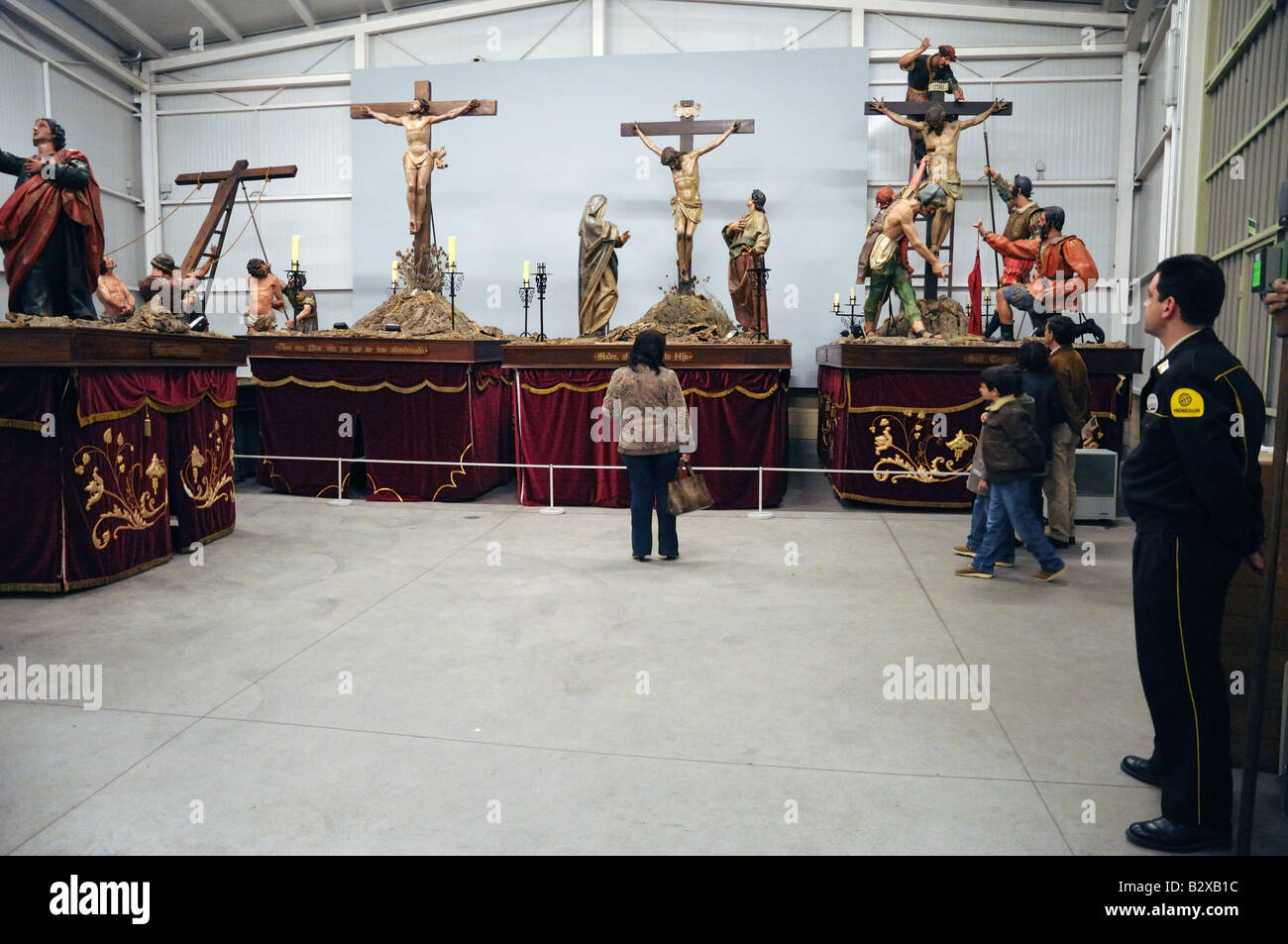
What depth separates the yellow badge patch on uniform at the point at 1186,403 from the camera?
8.61ft

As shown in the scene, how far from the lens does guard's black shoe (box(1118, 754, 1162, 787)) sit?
3.09 meters

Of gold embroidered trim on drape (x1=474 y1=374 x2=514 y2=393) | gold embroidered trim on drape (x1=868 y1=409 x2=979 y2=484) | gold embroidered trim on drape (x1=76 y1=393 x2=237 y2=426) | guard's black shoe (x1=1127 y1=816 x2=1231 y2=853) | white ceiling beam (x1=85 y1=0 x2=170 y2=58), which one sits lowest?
guard's black shoe (x1=1127 y1=816 x2=1231 y2=853)

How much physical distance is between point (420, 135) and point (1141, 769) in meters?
9.44

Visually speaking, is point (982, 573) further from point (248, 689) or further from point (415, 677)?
point (248, 689)

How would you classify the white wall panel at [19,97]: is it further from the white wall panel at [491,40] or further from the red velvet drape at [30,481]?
the red velvet drape at [30,481]

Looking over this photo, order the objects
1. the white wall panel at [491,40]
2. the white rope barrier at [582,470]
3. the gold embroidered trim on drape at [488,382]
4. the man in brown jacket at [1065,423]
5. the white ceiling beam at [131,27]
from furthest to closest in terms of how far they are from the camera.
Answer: the white wall panel at [491,40] → the white ceiling beam at [131,27] → the gold embroidered trim on drape at [488,382] → the white rope barrier at [582,470] → the man in brown jacket at [1065,423]

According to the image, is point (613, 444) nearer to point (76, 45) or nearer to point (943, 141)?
point (943, 141)

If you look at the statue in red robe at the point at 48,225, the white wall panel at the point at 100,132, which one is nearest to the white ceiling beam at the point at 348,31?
the white wall panel at the point at 100,132

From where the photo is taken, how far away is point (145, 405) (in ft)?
19.9

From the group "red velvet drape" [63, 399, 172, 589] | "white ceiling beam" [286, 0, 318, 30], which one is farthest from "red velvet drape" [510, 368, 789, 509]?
"white ceiling beam" [286, 0, 318, 30]

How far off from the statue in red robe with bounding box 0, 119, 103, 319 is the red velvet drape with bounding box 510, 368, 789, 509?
3737mm

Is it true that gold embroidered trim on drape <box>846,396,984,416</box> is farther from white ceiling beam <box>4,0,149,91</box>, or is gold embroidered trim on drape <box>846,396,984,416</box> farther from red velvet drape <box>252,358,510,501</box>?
white ceiling beam <box>4,0,149,91</box>

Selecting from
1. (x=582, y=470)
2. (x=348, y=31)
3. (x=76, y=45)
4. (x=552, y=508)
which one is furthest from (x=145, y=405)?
(x=76, y=45)

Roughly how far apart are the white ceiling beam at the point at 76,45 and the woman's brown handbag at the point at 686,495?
510 inches
